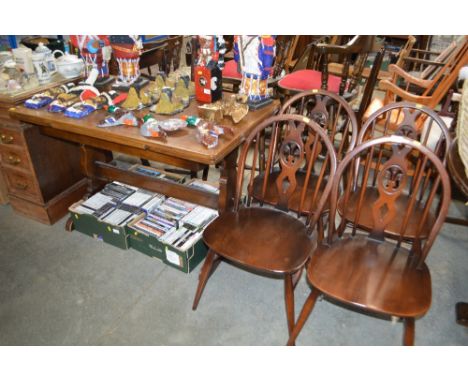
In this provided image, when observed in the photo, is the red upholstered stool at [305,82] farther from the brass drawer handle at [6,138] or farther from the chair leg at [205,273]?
the brass drawer handle at [6,138]

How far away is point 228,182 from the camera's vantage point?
1.72 m

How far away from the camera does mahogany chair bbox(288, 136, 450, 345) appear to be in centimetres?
122

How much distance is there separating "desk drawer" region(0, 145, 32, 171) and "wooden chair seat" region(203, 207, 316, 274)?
4.08 ft

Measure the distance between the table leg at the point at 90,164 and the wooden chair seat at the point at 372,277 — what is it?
4.85ft

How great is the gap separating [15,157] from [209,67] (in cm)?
128

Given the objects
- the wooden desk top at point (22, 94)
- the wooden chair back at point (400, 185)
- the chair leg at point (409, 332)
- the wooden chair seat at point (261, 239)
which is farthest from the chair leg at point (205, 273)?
the wooden desk top at point (22, 94)

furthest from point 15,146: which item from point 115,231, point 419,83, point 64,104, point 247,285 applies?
point 419,83

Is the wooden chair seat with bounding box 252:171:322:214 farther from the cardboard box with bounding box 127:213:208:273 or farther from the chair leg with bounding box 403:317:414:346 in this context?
the chair leg with bounding box 403:317:414:346

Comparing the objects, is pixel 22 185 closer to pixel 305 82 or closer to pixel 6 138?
pixel 6 138

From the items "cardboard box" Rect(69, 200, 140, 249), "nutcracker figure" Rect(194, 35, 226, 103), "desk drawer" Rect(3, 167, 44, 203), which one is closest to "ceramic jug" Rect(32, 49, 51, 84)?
"desk drawer" Rect(3, 167, 44, 203)

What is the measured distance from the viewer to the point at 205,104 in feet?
5.89

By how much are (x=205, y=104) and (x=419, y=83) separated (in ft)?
4.93

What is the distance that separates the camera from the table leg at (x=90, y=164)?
2133 mm

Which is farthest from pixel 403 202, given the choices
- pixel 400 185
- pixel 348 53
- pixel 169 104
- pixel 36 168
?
pixel 36 168
